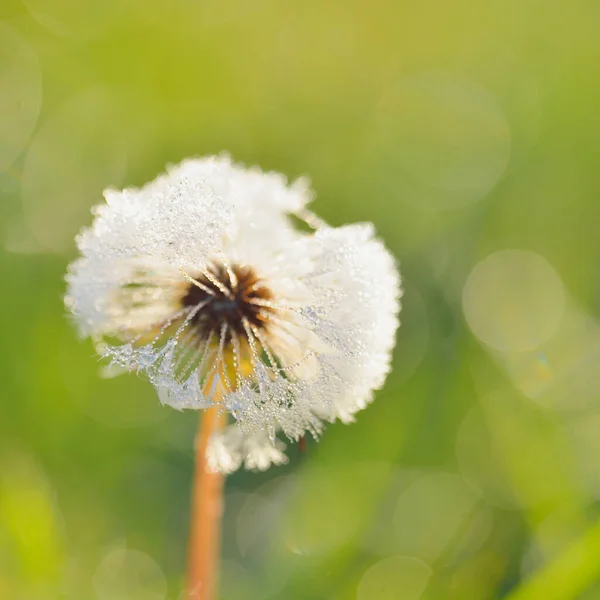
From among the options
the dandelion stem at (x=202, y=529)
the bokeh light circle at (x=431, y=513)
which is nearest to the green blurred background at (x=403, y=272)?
the bokeh light circle at (x=431, y=513)

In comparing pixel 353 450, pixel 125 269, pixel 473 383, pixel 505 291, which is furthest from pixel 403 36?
pixel 125 269

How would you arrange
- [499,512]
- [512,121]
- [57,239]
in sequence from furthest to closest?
[512,121], [57,239], [499,512]

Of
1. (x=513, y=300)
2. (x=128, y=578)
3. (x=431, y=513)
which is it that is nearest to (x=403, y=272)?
(x=513, y=300)

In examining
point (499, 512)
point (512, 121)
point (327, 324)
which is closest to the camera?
point (327, 324)

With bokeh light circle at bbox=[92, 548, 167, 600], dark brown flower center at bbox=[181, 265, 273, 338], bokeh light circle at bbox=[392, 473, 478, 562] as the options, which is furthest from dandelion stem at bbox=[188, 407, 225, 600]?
bokeh light circle at bbox=[392, 473, 478, 562]

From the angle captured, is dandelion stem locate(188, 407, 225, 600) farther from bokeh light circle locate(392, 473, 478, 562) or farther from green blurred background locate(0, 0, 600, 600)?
bokeh light circle locate(392, 473, 478, 562)

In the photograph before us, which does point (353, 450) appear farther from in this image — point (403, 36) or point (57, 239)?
point (403, 36)

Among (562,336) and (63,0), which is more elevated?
(63,0)
